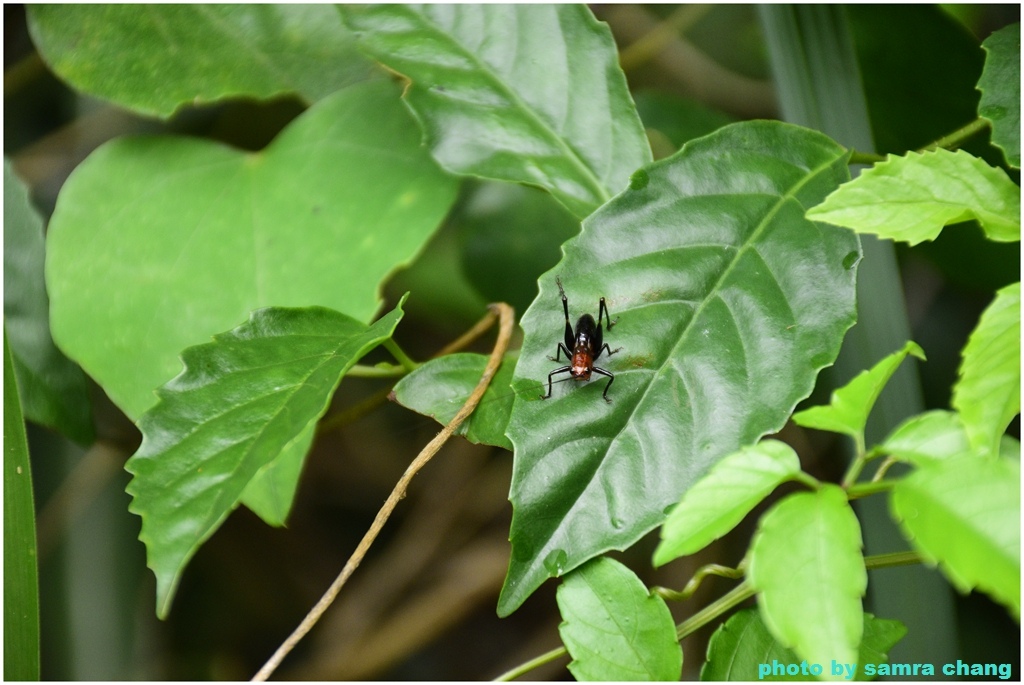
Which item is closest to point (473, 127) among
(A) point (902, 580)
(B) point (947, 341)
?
(A) point (902, 580)

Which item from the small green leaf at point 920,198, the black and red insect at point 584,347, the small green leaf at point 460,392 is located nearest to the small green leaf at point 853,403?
the small green leaf at point 920,198

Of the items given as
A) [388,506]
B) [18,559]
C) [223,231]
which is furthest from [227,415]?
[223,231]

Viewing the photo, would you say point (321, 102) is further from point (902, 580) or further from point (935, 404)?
point (935, 404)

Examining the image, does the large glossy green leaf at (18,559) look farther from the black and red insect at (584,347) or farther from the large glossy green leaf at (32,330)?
the black and red insect at (584,347)

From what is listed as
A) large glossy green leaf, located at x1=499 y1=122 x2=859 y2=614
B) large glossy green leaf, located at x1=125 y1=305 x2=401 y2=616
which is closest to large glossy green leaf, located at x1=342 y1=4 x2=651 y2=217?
large glossy green leaf, located at x1=499 y1=122 x2=859 y2=614

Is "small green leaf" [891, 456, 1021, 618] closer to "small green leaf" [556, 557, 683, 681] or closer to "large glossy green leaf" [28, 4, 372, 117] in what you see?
"small green leaf" [556, 557, 683, 681]
